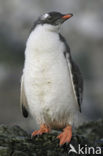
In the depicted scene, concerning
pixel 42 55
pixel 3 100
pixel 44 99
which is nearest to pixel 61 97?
pixel 44 99

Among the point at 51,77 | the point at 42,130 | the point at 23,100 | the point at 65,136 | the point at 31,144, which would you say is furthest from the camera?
the point at 23,100

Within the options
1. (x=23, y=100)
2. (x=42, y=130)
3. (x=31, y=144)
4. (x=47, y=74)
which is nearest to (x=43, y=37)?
(x=47, y=74)

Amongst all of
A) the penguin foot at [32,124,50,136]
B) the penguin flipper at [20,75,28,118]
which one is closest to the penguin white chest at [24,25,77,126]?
the penguin foot at [32,124,50,136]

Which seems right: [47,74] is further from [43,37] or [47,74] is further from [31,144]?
[31,144]

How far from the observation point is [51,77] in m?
5.71

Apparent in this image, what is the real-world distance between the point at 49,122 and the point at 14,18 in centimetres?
2746

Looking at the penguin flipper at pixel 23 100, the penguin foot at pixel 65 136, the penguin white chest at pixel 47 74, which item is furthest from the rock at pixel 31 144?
the penguin flipper at pixel 23 100

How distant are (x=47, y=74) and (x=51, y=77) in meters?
0.06

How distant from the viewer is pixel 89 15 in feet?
109

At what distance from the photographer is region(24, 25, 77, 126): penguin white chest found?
570 centimetres

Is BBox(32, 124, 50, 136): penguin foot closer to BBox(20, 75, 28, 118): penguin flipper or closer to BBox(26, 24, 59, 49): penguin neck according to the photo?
BBox(20, 75, 28, 118): penguin flipper

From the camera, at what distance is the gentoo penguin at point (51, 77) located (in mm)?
5699

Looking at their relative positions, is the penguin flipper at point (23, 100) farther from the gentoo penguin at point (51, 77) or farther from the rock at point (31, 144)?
the rock at point (31, 144)

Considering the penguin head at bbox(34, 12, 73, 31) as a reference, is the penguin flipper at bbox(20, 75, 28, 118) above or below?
below
